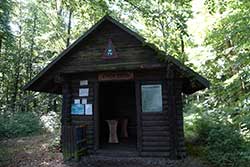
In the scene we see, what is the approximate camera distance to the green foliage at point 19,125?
604 inches

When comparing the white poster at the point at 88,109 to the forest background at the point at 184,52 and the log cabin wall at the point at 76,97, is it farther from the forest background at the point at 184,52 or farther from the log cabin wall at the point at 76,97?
the forest background at the point at 184,52

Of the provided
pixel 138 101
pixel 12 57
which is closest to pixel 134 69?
pixel 138 101

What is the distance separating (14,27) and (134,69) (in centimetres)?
1966

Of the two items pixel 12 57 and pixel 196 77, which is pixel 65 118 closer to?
pixel 196 77

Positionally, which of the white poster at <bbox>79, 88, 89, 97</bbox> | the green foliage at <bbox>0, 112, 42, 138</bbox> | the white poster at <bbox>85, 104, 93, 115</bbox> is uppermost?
the white poster at <bbox>79, 88, 89, 97</bbox>

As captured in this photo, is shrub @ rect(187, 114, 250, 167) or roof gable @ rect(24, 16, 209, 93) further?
roof gable @ rect(24, 16, 209, 93)

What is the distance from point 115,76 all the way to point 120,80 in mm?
216

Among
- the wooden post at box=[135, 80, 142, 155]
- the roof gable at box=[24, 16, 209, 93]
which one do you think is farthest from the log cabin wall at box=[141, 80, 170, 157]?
the roof gable at box=[24, 16, 209, 93]

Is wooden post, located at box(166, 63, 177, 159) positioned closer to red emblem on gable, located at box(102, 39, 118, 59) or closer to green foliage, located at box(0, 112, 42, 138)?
red emblem on gable, located at box(102, 39, 118, 59)

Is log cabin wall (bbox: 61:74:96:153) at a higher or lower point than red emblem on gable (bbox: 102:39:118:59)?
lower

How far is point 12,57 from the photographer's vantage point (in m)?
23.9

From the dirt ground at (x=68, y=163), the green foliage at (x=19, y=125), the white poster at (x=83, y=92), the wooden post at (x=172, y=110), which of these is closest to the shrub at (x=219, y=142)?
the dirt ground at (x=68, y=163)

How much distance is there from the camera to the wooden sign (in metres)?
8.89

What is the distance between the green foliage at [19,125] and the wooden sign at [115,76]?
8.80m
